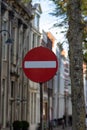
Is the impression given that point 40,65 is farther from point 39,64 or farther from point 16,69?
point 16,69

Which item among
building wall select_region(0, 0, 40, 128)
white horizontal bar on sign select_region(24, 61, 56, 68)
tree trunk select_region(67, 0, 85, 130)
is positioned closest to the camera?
white horizontal bar on sign select_region(24, 61, 56, 68)

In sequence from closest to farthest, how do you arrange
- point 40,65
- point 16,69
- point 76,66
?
point 40,65, point 76,66, point 16,69

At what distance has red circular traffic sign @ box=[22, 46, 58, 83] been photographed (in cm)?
→ 1088

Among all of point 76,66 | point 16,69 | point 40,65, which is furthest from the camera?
point 16,69

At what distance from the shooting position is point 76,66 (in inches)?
451

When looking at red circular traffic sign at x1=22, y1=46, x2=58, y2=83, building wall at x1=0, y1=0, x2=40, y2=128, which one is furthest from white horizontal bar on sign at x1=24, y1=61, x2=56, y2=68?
building wall at x1=0, y1=0, x2=40, y2=128

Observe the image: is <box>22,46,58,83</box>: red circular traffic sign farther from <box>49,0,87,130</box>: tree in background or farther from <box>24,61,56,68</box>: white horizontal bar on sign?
<box>49,0,87,130</box>: tree in background

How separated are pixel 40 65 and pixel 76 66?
0.90m

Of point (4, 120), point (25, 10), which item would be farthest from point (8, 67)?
point (25, 10)

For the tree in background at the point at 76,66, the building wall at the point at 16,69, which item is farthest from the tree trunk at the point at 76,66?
the building wall at the point at 16,69

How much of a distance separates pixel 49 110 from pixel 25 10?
20.6m

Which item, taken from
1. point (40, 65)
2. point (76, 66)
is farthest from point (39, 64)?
point (76, 66)

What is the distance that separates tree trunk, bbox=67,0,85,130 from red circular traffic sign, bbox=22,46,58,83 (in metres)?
0.60

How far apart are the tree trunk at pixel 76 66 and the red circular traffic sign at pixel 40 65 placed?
23.6 inches
